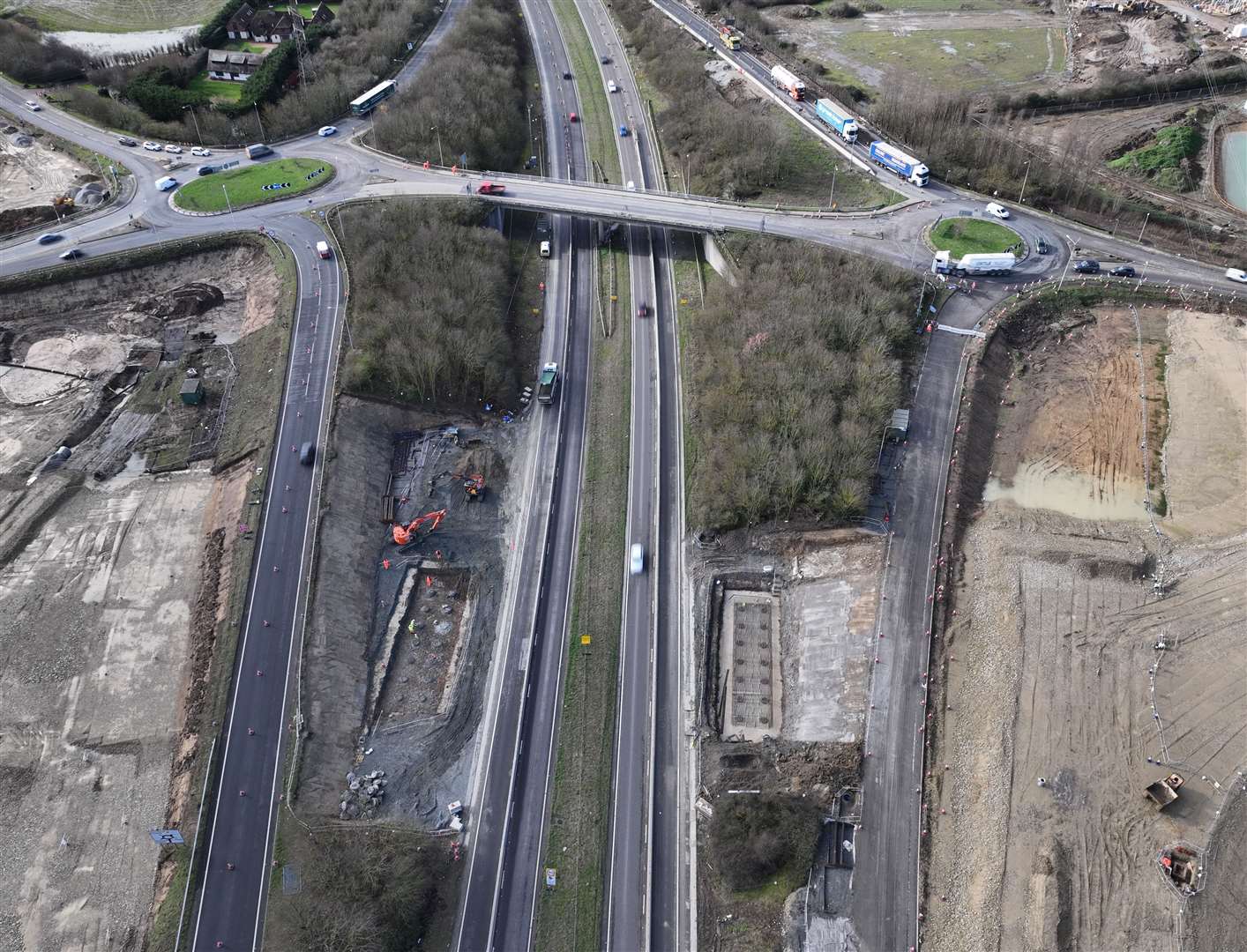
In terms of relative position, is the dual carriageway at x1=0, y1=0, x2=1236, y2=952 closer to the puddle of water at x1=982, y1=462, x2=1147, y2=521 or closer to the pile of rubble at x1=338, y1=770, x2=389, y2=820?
the pile of rubble at x1=338, y1=770, x2=389, y2=820

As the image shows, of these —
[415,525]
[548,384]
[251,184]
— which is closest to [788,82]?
[548,384]

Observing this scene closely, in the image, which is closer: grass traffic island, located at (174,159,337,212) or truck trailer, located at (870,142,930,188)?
grass traffic island, located at (174,159,337,212)

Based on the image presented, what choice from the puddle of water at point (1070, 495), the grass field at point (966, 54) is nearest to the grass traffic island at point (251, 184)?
the puddle of water at point (1070, 495)

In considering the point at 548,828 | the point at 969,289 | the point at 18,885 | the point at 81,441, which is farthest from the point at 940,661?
the point at 81,441

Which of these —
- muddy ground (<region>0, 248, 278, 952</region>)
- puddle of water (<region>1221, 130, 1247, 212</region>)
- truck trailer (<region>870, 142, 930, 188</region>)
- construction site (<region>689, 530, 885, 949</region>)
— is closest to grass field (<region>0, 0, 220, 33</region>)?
muddy ground (<region>0, 248, 278, 952</region>)

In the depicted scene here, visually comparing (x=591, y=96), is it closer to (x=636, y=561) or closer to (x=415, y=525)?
(x=415, y=525)

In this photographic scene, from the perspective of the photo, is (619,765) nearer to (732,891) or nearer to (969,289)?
(732,891)
